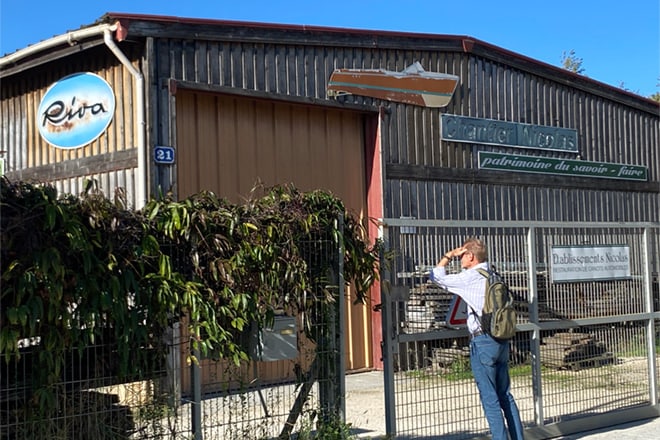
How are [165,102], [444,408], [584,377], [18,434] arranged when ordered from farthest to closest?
1. [165,102]
2. [584,377]
3. [444,408]
4. [18,434]

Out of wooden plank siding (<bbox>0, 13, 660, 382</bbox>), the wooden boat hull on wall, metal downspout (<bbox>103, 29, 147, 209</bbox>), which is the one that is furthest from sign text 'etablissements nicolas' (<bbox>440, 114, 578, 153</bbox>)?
metal downspout (<bbox>103, 29, 147, 209</bbox>)

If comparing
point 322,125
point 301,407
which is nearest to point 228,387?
point 301,407

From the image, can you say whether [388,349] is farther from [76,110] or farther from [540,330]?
[76,110]

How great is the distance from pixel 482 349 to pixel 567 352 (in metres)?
1.78

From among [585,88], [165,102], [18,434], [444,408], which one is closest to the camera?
[18,434]

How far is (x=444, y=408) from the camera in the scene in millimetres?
7543

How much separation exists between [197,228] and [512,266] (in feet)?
11.1

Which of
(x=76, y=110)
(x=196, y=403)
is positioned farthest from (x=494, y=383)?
(x=76, y=110)

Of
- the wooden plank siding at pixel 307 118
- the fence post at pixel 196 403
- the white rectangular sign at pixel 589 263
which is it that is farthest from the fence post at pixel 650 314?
the fence post at pixel 196 403

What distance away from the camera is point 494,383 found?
697cm

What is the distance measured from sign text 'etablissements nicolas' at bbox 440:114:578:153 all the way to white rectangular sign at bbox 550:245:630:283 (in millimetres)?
4914

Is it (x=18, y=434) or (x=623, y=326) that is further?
(x=623, y=326)

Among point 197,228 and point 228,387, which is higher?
point 197,228

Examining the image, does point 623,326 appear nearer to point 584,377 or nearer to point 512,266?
point 584,377
